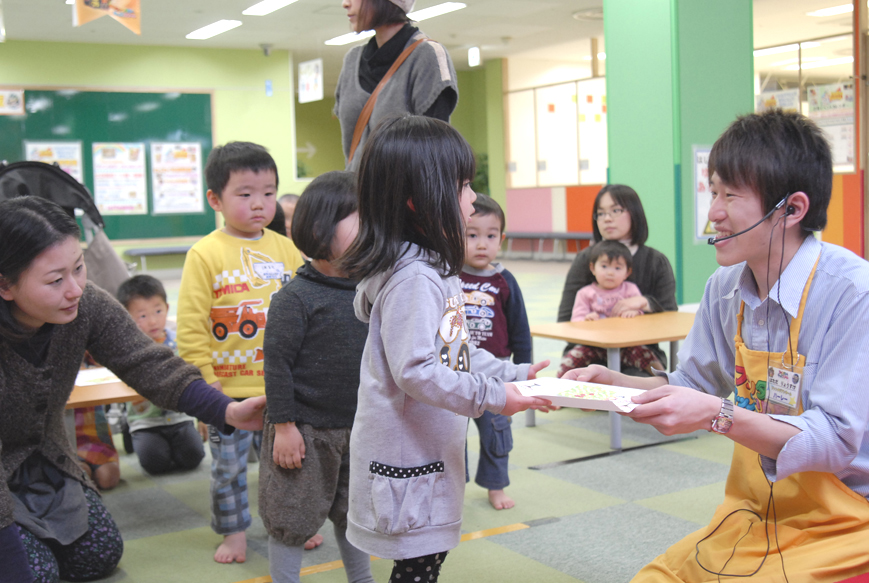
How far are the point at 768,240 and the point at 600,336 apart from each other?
205 centimetres

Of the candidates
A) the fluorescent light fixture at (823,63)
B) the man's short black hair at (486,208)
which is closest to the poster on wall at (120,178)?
the fluorescent light fixture at (823,63)

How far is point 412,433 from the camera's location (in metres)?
1.55

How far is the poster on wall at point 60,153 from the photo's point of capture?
1218cm

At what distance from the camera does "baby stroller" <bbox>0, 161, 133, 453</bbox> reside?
12.1ft

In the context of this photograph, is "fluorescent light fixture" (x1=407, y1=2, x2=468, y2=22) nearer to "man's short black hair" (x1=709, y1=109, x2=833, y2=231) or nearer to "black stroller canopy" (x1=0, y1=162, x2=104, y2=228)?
"black stroller canopy" (x1=0, y1=162, x2=104, y2=228)

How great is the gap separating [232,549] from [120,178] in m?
11.4

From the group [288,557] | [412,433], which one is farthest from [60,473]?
[412,433]

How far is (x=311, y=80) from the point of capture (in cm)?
1180

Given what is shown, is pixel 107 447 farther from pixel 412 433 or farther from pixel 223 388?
pixel 412 433

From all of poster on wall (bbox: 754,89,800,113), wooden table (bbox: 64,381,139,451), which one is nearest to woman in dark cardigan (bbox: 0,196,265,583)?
wooden table (bbox: 64,381,139,451)

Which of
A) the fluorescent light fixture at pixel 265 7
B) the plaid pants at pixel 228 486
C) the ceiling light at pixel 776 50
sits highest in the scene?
the fluorescent light fixture at pixel 265 7

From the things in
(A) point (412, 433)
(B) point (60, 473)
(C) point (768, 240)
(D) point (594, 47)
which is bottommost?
(B) point (60, 473)

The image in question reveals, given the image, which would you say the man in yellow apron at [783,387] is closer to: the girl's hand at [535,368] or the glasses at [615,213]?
the girl's hand at [535,368]

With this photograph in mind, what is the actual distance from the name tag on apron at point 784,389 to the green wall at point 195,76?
12.5 m
